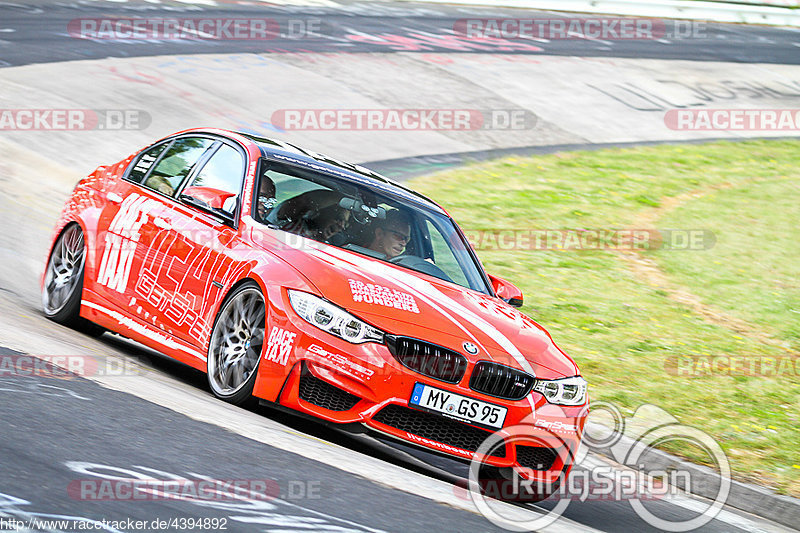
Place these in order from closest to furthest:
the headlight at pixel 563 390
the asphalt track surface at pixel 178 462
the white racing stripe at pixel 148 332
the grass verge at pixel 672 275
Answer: the asphalt track surface at pixel 178 462
the headlight at pixel 563 390
the white racing stripe at pixel 148 332
the grass verge at pixel 672 275

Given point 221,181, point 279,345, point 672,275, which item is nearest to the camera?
point 279,345

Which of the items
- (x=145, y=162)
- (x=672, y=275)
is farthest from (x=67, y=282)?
(x=672, y=275)

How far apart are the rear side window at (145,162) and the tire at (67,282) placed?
0.59 metres

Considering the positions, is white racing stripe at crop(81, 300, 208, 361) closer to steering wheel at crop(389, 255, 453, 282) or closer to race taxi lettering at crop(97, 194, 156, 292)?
race taxi lettering at crop(97, 194, 156, 292)

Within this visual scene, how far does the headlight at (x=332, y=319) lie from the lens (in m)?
6.12

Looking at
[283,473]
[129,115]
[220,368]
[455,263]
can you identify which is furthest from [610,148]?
[283,473]

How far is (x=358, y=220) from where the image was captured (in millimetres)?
7383

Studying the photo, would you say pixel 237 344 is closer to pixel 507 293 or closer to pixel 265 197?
pixel 265 197

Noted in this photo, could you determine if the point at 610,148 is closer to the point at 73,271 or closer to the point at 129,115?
the point at 129,115

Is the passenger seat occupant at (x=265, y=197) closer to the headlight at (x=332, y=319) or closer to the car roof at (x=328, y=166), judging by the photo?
the car roof at (x=328, y=166)

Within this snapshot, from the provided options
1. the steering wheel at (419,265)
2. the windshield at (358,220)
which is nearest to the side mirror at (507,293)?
the windshield at (358,220)

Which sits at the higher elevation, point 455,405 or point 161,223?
point 161,223

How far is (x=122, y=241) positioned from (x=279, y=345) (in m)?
2.15

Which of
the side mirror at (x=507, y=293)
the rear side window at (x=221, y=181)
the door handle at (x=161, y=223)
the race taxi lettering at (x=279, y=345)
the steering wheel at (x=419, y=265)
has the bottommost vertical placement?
the side mirror at (x=507, y=293)
